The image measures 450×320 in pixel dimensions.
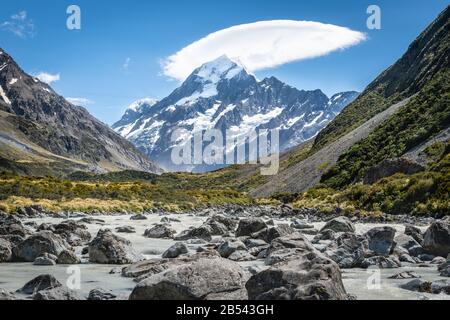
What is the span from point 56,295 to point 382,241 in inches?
651

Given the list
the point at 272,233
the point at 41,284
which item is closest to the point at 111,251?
the point at 41,284

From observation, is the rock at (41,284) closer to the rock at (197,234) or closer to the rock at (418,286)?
the rock at (418,286)

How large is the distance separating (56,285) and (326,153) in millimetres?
118678

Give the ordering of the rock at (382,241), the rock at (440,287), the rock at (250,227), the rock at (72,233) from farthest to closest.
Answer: the rock at (250,227) < the rock at (72,233) < the rock at (382,241) < the rock at (440,287)

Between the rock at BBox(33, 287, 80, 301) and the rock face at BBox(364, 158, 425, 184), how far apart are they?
57.0 metres

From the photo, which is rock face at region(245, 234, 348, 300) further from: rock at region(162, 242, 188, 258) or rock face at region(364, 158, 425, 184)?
rock face at region(364, 158, 425, 184)

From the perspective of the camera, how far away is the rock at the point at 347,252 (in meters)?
21.6

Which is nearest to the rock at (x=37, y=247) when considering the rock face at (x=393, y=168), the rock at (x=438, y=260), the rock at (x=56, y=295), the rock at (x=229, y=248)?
the rock at (x=229, y=248)

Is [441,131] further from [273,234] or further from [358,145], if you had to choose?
[273,234]

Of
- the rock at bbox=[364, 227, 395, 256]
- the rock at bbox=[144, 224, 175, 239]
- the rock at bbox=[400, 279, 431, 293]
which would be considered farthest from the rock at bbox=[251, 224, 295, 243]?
the rock at bbox=[400, 279, 431, 293]

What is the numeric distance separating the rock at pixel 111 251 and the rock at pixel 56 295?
8.89 metres

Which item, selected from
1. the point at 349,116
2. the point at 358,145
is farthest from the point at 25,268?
the point at 349,116

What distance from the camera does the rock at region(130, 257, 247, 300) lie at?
13.5m

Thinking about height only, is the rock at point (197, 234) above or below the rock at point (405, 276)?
above
